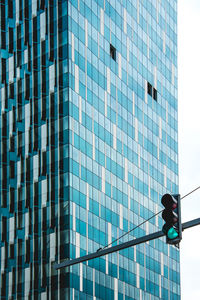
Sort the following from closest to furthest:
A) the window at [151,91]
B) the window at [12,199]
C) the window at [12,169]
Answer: the window at [12,199] < the window at [12,169] < the window at [151,91]

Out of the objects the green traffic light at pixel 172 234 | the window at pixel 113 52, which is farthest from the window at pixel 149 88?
the green traffic light at pixel 172 234

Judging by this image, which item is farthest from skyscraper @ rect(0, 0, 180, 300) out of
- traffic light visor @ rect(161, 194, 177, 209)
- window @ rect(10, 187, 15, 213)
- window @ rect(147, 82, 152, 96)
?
traffic light visor @ rect(161, 194, 177, 209)

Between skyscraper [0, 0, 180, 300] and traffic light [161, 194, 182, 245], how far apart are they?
51.5m

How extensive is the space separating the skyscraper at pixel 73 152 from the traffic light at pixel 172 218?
5147cm

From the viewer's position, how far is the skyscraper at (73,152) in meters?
67.8

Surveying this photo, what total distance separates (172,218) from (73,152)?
55624 millimetres

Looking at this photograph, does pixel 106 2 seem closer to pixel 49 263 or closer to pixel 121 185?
pixel 121 185

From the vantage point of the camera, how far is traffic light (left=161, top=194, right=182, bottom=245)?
1410 centimetres

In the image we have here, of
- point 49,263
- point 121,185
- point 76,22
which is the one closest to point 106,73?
point 76,22

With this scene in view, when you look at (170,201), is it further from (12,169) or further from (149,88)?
(149,88)

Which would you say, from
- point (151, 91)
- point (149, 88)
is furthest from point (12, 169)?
point (151, 91)

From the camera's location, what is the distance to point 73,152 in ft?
228

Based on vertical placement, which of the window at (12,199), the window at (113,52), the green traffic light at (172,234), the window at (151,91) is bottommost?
the green traffic light at (172,234)

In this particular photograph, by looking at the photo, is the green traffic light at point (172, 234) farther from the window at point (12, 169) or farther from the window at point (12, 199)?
the window at point (12, 169)
